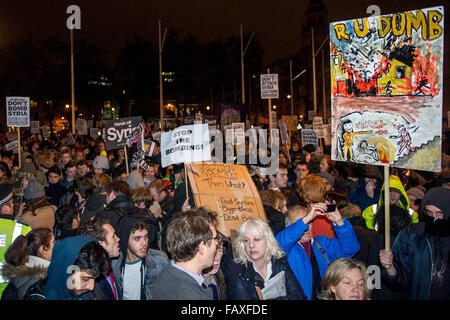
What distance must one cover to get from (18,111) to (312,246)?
11168 millimetres

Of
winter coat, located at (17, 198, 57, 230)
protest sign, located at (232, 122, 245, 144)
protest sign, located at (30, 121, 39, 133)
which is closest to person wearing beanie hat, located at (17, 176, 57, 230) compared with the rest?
winter coat, located at (17, 198, 57, 230)

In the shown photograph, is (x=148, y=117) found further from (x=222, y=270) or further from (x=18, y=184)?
(x=222, y=270)

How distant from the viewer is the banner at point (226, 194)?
206 inches

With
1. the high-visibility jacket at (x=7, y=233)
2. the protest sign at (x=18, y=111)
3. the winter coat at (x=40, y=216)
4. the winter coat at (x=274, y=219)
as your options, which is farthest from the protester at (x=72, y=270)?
the protest sign at (x=18, y=111)

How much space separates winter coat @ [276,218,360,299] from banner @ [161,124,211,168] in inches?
81.1

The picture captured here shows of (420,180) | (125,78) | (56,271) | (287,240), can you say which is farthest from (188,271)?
(125,78)

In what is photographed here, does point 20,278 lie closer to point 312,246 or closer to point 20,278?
point 20,278

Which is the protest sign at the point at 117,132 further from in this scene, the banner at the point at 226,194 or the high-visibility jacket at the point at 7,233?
the high-visibility jacket at the point at 7,233

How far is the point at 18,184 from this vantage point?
9.43 meters

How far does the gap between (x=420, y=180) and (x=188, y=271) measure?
6912 mm

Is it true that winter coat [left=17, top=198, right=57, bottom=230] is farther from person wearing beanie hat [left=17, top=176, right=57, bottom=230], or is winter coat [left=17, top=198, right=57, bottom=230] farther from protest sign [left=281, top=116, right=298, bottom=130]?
protest sign [left=281, top=116, right=298, bottom=130]

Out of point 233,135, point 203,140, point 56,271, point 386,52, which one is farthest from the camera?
point 233,135

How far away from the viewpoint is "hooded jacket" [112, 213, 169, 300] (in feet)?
15.1

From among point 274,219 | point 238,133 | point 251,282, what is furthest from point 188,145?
point 238,133
